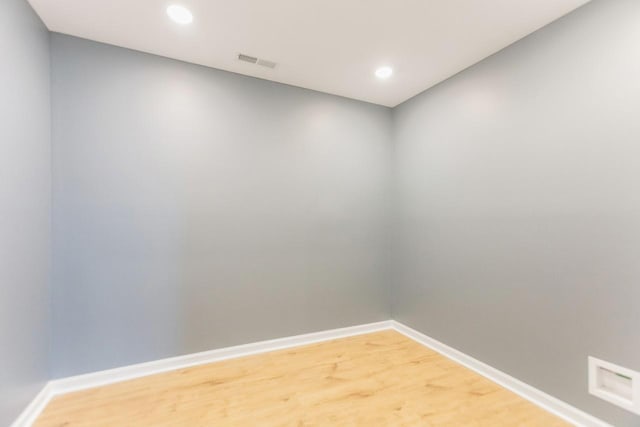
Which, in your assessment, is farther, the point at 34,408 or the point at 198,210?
the point at 198,210

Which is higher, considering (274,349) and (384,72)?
(384,72)

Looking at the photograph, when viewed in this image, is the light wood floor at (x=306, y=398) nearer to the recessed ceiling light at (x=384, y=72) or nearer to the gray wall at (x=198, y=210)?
the gray wall at (x=198, y=210)

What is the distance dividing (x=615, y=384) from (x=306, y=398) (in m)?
1.75

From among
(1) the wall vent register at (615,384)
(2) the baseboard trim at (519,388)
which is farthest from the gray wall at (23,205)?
(1) the wall vent register at (615,384)

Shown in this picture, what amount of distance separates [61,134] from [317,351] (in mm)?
2602

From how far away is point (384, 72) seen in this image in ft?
8.16

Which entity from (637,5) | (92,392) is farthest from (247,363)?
(637,5)

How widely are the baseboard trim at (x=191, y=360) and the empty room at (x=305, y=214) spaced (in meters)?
0.02

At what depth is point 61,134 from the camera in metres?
1.97

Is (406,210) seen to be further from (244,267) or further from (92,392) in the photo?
(92,392)

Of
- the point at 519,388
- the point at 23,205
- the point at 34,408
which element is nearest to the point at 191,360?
the point at 34,408

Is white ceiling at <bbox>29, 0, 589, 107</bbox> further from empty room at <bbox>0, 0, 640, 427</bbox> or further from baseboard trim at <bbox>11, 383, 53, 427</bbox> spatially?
baseboard trim at <bbox>11, 383, 53, 427</bbox>

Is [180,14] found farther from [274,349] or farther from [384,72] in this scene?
[274,349]

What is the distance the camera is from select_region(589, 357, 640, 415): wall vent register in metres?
1.46
